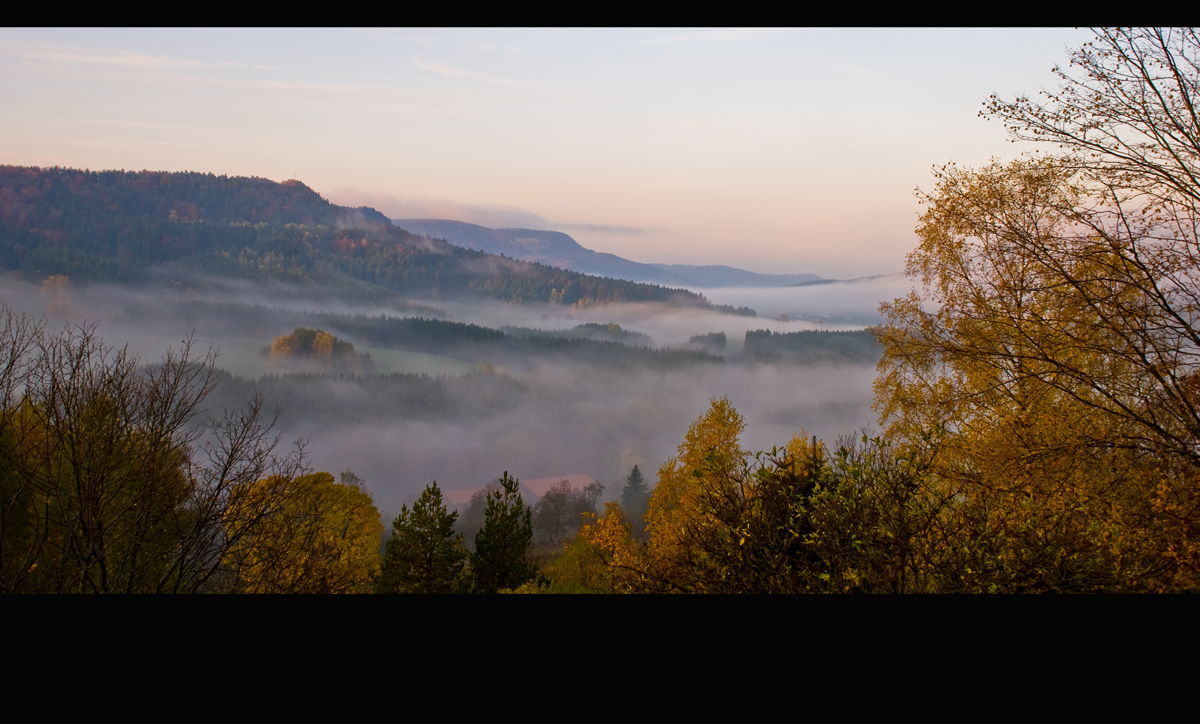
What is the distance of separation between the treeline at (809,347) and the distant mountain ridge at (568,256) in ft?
15.8

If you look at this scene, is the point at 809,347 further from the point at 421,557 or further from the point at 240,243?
the point at 240,243

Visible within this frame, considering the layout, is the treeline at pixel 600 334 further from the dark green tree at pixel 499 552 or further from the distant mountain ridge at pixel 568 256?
the dark green tree at pixel 499 552

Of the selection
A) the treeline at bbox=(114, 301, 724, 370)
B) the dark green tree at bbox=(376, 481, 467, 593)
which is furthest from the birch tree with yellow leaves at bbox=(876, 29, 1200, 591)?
the treeline at bbox=(114, 301, 724, 370)

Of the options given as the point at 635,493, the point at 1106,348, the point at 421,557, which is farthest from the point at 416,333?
the point at 1106,348

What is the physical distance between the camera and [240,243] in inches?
2356

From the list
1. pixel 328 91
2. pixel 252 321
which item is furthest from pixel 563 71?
pixel 252 321

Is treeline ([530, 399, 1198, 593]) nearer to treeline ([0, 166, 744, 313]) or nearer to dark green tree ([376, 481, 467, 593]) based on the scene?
dark green tree ([376, 481, 467, 593])

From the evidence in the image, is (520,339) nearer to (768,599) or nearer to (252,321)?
(252,321)

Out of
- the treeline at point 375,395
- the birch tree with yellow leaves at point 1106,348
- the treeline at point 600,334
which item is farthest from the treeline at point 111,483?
the treeline at point 600,334

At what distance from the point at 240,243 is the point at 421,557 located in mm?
55937

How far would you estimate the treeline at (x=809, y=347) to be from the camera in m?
29.2

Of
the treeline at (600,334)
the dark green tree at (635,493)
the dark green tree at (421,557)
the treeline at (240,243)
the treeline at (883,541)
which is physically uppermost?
the treeline at (240,243)

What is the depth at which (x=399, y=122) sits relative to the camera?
2359 inches

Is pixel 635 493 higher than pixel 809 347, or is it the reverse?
pixel 809 347
